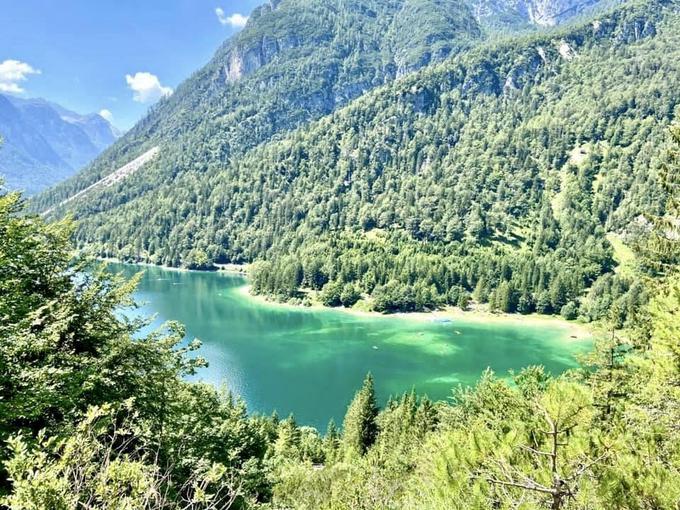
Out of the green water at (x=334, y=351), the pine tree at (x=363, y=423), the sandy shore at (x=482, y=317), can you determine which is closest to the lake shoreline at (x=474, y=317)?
the sandy shore at (x=482, y=317)

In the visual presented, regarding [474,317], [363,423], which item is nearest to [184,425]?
[363,423]

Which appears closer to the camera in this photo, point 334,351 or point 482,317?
point 334,351

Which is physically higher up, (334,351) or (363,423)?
(363,423)

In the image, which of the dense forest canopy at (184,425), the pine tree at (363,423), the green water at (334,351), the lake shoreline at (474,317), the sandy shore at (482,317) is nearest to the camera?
the dense forest canopy at (184,425)

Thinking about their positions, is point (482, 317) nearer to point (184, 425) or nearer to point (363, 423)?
point (363, 423)

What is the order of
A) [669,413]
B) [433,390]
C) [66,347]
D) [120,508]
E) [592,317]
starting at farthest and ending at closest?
[592,317]
[433,390]
[66,347]
[669,413]
[120,508]

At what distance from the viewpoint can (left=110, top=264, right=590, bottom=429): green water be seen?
69.3 m

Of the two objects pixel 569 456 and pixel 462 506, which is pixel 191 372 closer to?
pixel 462 506

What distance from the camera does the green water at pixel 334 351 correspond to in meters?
69.3

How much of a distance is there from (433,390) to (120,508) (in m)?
66.8

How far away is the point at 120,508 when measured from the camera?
5688mm

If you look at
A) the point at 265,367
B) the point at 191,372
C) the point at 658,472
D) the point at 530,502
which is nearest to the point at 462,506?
the point at 530,502

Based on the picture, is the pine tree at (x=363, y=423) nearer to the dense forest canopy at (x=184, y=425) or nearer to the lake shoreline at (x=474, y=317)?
the dense forest canopy at (x=184, y=425)

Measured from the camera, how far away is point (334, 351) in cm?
9000
